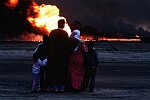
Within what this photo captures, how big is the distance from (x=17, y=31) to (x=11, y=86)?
3974 centimetres

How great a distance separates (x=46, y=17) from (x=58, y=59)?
28.3 metres

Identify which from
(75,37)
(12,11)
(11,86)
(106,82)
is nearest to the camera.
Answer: (75,37)

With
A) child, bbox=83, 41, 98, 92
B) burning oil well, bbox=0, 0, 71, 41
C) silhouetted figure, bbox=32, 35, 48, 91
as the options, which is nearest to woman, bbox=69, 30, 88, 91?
child, bbox=83, 41, 98, 92

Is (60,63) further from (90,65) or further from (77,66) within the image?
(90,65)

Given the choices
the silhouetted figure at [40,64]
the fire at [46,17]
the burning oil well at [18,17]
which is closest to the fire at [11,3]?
the burning oil well at [18,17]

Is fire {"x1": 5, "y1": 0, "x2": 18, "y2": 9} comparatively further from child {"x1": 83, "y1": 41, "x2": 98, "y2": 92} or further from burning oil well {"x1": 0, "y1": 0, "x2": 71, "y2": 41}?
child {"x1": 83, "y1": 41, "x2": 98, "y2": 92}

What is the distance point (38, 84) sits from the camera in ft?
59.6

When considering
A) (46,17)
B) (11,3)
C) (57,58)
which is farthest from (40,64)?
(11,3)

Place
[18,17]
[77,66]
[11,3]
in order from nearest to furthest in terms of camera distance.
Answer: [77,66] → [18,17] → [11,3]

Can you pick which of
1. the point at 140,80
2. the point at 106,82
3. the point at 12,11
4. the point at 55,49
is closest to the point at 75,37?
the point at 55,49

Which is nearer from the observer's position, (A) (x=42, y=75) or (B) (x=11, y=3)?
(A) (x=42, y=75)

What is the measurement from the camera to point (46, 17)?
44969mm

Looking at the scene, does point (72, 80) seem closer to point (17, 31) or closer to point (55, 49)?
point (55, 49)

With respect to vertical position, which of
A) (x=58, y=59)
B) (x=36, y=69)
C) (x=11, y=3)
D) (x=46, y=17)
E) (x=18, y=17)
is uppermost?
(x=11, y=3)
